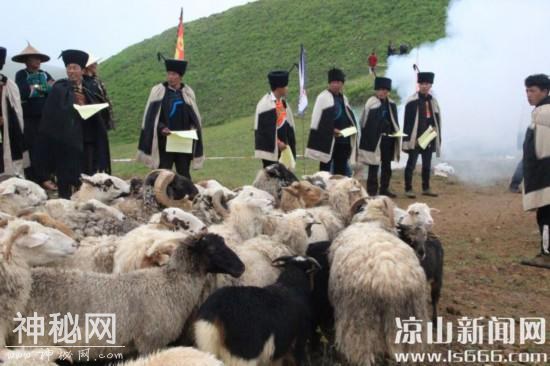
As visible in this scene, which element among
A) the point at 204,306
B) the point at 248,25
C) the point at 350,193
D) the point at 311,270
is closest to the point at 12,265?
the point at 204,306

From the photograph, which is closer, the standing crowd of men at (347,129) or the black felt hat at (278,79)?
the black felt hat at (278,79)

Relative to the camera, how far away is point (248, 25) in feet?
128

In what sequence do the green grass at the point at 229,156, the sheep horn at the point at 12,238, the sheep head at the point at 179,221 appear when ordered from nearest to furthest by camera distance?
the sheep horn at the point at 12,238 < the sheep head at the point at 179,221 < the green grass at the point at 229,156

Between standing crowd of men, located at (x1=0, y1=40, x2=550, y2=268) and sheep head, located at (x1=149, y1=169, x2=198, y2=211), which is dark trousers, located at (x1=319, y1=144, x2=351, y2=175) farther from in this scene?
sheep head, located at (x1=149, y1=169, x2=198, y2=211)

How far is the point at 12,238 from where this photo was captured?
11.6ft

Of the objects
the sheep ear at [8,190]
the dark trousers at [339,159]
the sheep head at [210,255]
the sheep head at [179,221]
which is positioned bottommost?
the sheep head at [210,255]

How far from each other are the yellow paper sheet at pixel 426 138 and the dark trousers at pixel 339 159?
2.30m

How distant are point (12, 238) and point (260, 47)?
107 ft

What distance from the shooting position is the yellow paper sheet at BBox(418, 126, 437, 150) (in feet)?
36.7

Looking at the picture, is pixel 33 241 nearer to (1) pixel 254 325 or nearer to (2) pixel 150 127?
(1) pixel 254 325

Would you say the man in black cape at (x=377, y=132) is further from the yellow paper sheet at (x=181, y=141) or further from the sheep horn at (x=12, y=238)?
the sheep horn at (x=12, y=238)

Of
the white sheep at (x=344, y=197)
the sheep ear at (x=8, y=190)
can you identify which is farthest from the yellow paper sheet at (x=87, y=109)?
the white sheep at (x=344, y=197)

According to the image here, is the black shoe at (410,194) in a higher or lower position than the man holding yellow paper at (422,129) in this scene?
lower

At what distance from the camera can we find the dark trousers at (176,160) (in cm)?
731
